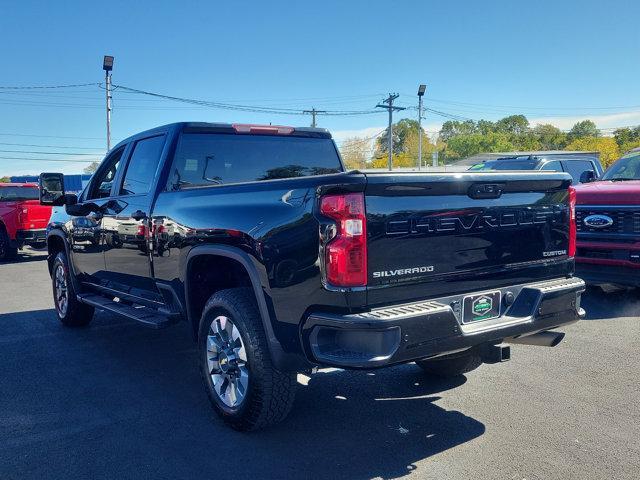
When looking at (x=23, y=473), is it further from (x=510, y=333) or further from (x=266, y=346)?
(x=510, y=333)

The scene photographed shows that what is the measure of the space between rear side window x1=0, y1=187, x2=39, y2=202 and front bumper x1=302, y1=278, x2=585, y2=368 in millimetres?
13218

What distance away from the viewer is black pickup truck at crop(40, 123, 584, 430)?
3051 mm

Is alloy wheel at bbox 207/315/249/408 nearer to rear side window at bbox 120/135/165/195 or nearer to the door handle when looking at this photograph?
the door handle

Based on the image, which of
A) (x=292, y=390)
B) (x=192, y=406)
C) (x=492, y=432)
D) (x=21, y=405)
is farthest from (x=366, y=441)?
(x=21, y=405)

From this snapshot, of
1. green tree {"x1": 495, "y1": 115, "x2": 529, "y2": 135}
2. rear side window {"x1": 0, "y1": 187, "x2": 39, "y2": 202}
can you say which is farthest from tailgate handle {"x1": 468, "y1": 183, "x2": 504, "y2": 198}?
green tree {"x1": 495, "y1": 115, "x2": 529, "y2": 135}

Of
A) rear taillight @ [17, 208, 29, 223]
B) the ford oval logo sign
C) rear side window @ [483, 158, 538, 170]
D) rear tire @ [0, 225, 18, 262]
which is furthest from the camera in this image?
rear tire @ [0, 225, 18, 262]

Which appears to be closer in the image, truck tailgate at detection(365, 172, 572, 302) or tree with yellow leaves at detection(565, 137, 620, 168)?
truck tailgate at detection(365, 172, 572, 302)

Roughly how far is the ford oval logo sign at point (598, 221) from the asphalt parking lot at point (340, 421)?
1657mm

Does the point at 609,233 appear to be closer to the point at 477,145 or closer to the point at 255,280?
the point at 255,280

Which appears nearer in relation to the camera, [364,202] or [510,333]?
[364,202]

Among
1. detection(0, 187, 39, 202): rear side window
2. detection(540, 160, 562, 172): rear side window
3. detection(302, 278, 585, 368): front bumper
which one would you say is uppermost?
detection(540, 160, 562, 172): rear side window

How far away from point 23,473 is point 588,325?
18.1 ft

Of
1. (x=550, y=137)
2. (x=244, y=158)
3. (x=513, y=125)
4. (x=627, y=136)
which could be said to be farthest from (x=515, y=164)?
(x=513, y=125)

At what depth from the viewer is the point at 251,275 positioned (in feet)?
11.4
